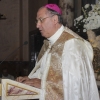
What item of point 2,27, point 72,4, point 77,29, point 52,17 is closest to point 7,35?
point 2,27

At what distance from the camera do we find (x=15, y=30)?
31.1 ft

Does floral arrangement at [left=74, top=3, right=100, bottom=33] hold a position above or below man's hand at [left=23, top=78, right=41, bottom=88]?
above

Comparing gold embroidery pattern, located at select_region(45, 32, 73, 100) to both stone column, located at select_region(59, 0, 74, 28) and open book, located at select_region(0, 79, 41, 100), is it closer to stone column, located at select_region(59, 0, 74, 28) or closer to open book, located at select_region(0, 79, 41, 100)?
open book, located at select_region(0, 79, 41, 100)

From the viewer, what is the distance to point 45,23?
2.71 meters

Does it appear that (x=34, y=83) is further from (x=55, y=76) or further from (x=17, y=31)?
(x=17, y=31)

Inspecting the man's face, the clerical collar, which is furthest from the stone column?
the man's face

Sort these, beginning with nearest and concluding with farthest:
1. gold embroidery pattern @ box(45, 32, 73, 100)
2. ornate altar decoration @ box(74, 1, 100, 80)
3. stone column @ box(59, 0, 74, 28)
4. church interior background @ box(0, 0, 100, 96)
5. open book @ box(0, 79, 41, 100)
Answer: open book @ box(0, 79, 41, 100), gold embroidery pattern @ box(45, 32, 73, 100), ornate altar decoration @ box(74, 1, 100, 80), stone column @ box(59, 0, 74, 28), church interior background @ box(0, 0, 100, 96)

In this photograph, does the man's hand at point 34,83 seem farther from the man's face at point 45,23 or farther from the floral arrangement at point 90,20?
the floral arrangement at point 90,20

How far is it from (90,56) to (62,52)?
0.25 m

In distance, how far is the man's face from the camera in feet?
8.95

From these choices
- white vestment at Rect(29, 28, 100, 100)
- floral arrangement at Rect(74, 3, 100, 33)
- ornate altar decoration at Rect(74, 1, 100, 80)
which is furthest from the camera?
floral arrangement at Rect(74, 3, 100, 33)

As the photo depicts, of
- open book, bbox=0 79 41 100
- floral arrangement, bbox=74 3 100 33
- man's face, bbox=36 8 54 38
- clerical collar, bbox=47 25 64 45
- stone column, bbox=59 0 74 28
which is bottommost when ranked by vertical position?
open book, bbox=0 79 41 100

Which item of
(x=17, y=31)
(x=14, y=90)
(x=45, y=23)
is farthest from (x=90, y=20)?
(x=17, y=31)

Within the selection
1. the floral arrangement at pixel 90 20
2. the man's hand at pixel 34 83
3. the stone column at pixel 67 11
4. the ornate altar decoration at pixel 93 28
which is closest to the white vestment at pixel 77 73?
the man's hand at pixel 34 83
